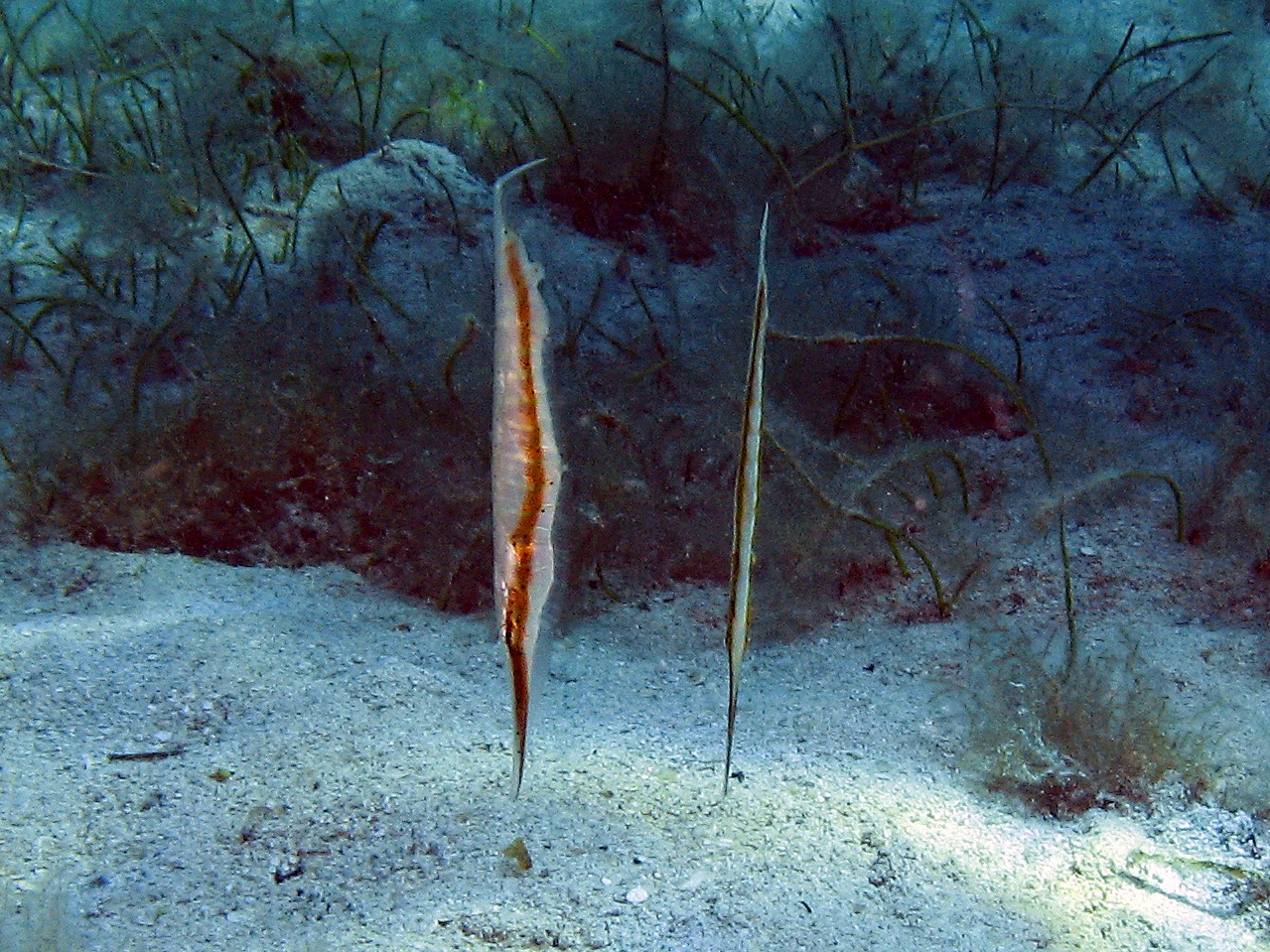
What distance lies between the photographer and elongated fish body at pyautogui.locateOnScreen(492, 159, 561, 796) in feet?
5.10

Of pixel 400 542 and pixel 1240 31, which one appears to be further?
pixel 1240 31

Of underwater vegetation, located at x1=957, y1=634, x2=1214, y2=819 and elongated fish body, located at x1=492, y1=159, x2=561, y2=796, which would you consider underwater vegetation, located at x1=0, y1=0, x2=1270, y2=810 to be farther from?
elongated fish body, located at x1=492, y1=159, x2=561, y2=796

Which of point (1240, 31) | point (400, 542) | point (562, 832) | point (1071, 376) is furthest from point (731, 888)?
point (1240, 31)

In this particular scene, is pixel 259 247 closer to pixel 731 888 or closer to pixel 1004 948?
pixel 731 888

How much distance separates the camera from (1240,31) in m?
8.61

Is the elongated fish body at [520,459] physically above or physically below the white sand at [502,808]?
above

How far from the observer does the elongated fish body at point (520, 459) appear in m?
1.55

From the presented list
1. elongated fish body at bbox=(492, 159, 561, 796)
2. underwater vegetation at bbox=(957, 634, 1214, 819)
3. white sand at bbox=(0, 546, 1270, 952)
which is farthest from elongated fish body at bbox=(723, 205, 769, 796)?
underwater vegetation at bbox=(957, 634, 1214, 819)

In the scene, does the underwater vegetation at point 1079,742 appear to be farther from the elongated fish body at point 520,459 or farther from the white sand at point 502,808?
the elongated fish body at point 520,459

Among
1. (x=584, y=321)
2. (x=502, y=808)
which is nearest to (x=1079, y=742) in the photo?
(x=502, y=808)

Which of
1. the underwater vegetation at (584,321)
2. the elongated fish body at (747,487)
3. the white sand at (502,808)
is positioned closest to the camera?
the elongated fish body at (747,487)

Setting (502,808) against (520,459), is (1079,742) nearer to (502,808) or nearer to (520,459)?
(502,808)

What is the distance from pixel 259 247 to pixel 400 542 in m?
2.40

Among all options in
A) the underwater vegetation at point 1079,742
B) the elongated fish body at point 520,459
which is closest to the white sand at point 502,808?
the underwater vegetation at point 1079,742
